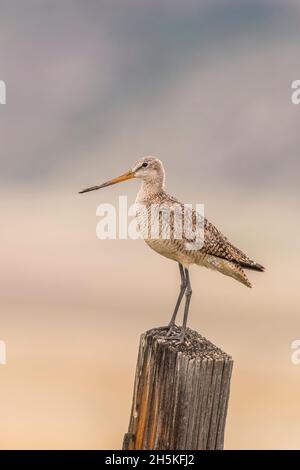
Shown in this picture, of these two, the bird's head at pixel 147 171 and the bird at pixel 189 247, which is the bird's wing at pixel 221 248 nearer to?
the bird at pixel 189 247

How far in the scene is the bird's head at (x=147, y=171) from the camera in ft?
26.4

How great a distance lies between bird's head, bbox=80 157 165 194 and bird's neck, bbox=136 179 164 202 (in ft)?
0.04

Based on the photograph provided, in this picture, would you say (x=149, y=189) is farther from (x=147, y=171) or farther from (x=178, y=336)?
(x=178, y=336)

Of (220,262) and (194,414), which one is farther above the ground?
(220,262)

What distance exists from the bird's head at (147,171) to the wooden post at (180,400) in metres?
3.09

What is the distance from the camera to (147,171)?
317 inches

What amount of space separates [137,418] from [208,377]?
22.1 inches

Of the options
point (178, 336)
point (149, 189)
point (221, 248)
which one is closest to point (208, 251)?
point (221, 248)

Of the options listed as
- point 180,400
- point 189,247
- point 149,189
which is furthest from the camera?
point 149,189

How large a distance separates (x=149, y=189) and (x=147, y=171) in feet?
0.62

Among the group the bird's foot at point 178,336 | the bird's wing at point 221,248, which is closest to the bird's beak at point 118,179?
the bird's wing at point 221,248
